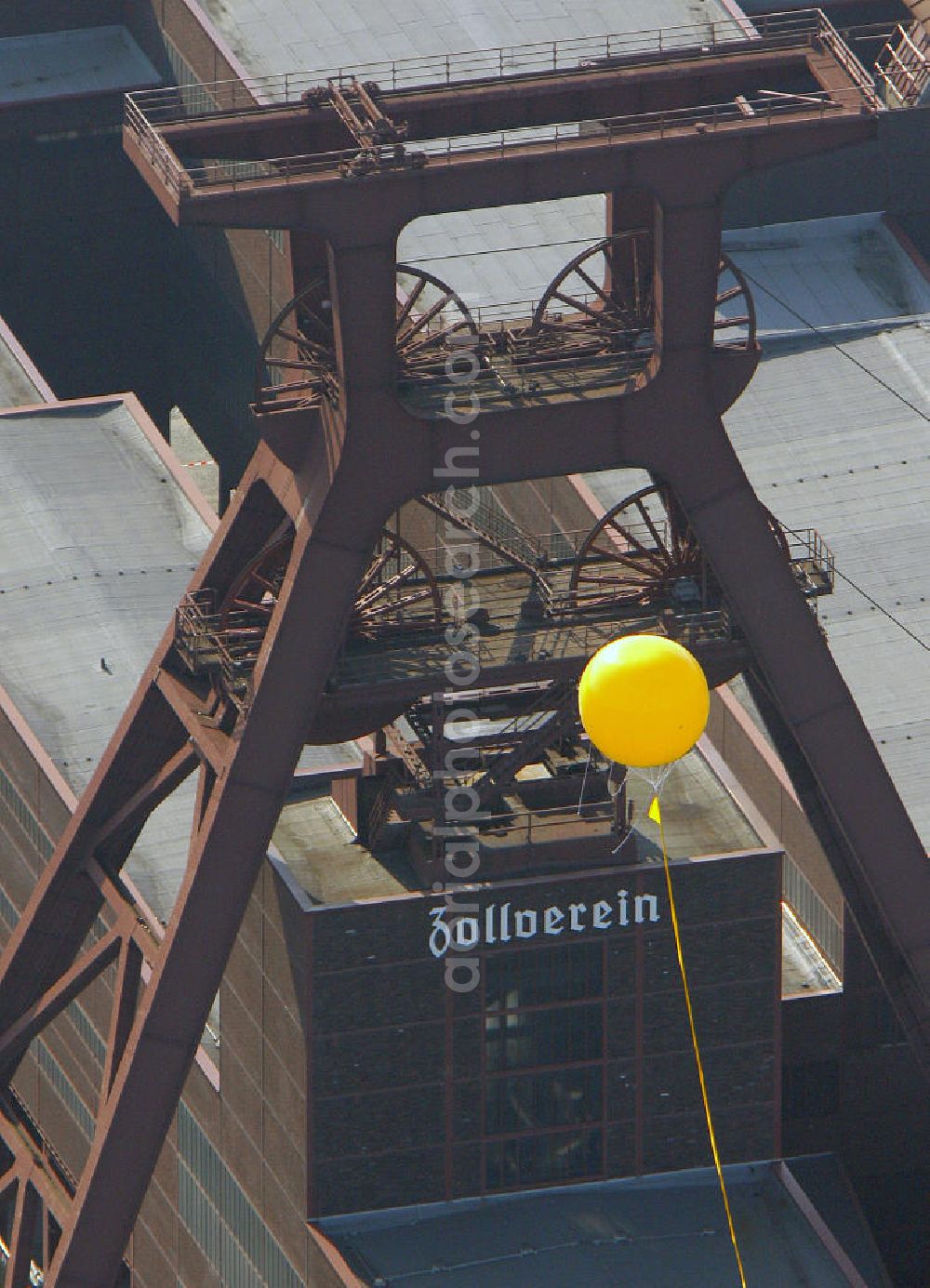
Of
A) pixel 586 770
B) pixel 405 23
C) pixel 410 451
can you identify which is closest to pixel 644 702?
pixel 410 451

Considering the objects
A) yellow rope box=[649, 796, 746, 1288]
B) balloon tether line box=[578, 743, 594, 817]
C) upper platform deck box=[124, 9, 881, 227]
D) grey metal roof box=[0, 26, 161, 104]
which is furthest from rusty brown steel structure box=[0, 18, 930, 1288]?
grey metal roof box=[0, 26, 161, 104]

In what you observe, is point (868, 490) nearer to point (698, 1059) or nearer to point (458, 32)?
point (698, 1059)

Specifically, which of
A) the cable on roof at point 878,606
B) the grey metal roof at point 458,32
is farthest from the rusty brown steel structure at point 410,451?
the grey metal roof at point 458,32

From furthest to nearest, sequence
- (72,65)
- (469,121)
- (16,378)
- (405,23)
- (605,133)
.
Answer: (72,65)
(405,23)
(16,378)
(469,121)
(605,133)

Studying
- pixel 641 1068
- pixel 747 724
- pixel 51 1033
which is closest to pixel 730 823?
pixel 641 1068

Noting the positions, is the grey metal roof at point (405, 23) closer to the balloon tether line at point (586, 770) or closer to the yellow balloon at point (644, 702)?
the balloon tether line at point (586, 770)

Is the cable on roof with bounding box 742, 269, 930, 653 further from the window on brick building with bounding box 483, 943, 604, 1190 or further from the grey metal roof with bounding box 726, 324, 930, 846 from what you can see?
the window on brick building with bounding box 483, 943, 604, 1190
